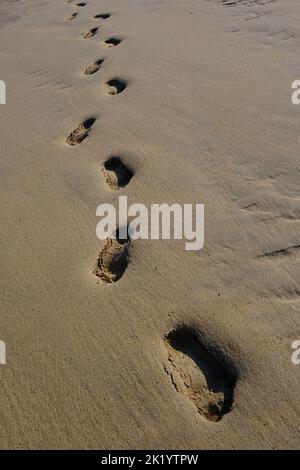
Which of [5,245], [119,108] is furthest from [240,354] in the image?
[119,108]

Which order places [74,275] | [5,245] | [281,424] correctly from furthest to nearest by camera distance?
[5,245] < [74,275] < [281,424]

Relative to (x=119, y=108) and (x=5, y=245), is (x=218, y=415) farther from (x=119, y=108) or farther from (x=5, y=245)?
(x=119, y=108)

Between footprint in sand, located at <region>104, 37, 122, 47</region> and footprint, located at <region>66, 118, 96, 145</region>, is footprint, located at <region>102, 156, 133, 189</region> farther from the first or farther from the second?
footprint in sand, located at <region>104, 37, 122, 47</region>

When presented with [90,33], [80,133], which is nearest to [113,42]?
[90,33]

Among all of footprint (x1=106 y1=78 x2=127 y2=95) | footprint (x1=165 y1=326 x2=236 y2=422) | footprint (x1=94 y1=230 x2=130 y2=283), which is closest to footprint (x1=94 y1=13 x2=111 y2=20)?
footprint (x1=106 y1=78 x2=127 y2=95)

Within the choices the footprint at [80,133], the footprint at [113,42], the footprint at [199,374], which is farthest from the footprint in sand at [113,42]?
the footprint at [199,374]
